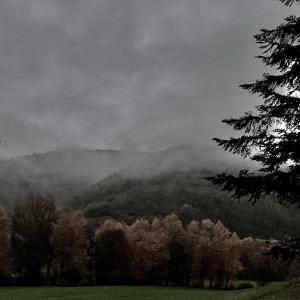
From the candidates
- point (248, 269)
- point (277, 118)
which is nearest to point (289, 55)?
point (277, 118)

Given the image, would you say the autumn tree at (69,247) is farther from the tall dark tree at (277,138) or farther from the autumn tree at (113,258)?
the tall dark tree at (277,138)

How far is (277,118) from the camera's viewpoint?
50.1 ft

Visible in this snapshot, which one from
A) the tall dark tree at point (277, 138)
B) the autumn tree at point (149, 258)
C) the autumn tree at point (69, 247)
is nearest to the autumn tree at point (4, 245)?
the autumn tree at point (69, 247)

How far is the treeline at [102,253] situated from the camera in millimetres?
99625

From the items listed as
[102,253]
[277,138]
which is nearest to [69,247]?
[102,253]

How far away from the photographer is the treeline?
99625 mm

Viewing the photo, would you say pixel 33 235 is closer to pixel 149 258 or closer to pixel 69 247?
pixel 69 247

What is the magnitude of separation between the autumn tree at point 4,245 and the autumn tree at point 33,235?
3319mm

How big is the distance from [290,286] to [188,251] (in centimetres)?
7693

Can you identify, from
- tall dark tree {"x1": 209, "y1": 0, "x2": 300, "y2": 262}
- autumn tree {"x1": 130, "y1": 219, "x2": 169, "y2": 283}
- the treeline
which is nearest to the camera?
tall dark tree {"x1": 209, "y1": 0, "x2": 300, "y2": 262}

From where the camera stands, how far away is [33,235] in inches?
4043

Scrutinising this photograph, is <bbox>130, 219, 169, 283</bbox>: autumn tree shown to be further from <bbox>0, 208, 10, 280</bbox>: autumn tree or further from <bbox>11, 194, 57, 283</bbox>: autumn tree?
<bbox>0, 208, 10, 280</bbox>: autumn tree

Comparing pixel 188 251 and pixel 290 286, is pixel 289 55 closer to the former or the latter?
pixel 290 286

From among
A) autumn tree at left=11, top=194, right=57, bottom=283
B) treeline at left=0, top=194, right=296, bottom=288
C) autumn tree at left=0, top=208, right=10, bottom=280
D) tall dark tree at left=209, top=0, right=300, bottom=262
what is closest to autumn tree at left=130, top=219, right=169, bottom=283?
treeline at left=0, top=194, right=296, bottom=288
